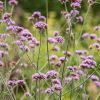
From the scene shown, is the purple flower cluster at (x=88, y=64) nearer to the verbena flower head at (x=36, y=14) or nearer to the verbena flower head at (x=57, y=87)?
the verbena flower head at (x=57, y=87)

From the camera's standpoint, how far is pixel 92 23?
7.90m

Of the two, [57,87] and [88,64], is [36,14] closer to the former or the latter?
[88,64]

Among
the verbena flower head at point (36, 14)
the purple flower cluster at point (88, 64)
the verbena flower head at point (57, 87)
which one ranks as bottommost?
the verbena flower head at point (57, 87)

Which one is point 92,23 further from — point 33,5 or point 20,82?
point 20,82

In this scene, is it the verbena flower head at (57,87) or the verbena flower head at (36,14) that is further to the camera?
the verbena flower head at (36,14)

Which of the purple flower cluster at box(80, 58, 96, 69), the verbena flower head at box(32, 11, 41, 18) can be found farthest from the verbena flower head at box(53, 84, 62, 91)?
the verbena flower head at box(32, 11, 41, 18)

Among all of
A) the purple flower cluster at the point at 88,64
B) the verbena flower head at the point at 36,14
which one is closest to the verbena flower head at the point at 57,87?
the purple flower cluster at the point at 88,64

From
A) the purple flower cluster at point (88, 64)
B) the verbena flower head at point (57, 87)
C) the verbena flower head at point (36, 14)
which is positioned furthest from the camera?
the verbena flower head at point (36, 14)

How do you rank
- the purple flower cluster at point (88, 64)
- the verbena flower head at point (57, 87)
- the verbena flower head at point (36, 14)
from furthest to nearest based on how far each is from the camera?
1. the verbena flower head at point (36, 14)
2. the purple flower cluster at point (88, 64)
3. the verbena flower head at point (57, 87)

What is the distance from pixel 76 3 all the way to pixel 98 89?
1035mm

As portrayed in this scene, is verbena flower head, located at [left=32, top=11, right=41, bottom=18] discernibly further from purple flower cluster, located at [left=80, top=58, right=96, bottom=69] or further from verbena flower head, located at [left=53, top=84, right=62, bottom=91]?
verbena flower head, located at [left=53, top=84, right=62, bottom=91]

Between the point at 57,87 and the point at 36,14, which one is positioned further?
the point at 36,14

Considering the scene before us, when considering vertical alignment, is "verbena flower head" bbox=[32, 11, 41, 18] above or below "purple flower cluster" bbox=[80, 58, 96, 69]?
above

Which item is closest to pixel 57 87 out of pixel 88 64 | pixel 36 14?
pixel 88 64
